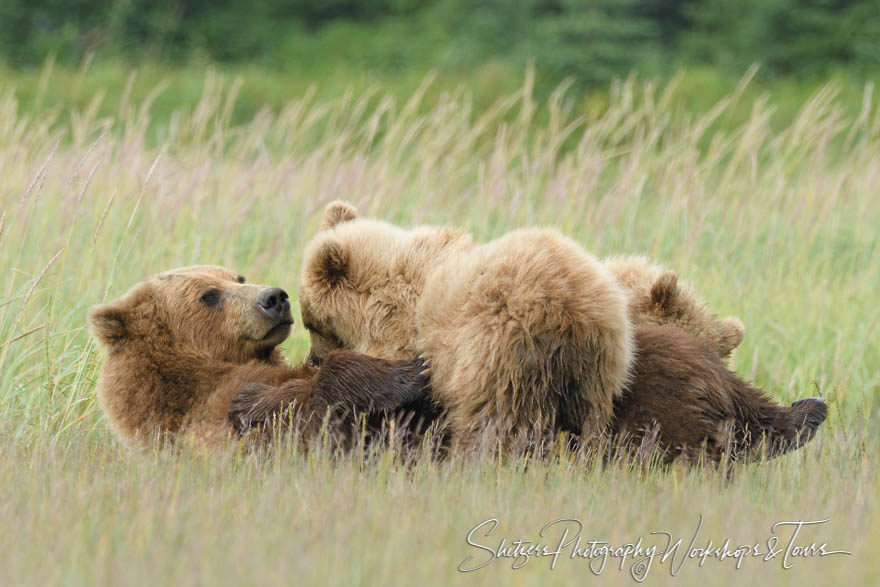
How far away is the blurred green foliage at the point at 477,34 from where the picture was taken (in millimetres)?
16562

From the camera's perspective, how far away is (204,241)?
6301mm

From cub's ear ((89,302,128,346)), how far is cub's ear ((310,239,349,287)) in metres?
0.76

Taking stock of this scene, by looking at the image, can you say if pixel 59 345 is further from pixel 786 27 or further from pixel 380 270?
pixel 786 27

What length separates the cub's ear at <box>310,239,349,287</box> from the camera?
4.16 m

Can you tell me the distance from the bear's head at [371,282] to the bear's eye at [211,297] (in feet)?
1.16

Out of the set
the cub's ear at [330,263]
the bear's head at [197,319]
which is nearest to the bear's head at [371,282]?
the cub's ear at [330,263]

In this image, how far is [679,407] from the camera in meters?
3.71

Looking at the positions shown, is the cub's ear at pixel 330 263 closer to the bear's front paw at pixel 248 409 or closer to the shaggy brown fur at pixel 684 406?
the bear's front paw at pixel 248 409

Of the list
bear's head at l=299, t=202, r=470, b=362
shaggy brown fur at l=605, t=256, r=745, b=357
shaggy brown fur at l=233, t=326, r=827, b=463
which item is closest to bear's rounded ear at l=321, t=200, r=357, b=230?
bear's head at l=299, t=202, r=470, b=362

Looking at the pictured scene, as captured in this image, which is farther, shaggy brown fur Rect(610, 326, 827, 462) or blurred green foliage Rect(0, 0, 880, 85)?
blurred green foliage Rect(0, 0, 880, 85)

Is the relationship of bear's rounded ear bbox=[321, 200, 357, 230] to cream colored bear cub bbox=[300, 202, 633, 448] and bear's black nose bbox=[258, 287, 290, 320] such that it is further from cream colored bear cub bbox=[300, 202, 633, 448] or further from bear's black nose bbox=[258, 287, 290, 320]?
cream colored bear cub bbox=[300, 202, 633, 448]

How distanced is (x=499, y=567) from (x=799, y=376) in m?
3.43

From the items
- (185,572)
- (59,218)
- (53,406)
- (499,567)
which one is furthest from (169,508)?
(59,218)

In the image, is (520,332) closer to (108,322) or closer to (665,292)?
(665,292)
